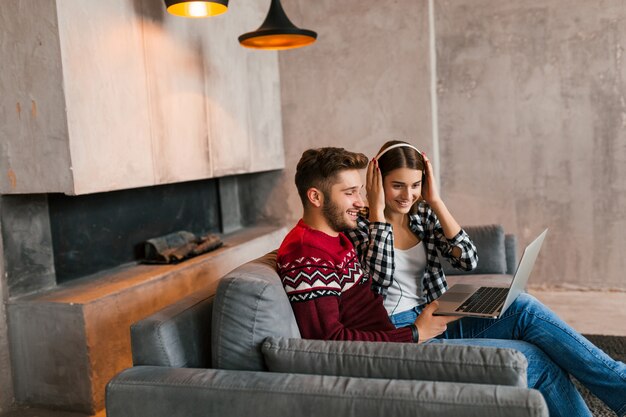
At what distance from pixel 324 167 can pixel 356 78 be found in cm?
306

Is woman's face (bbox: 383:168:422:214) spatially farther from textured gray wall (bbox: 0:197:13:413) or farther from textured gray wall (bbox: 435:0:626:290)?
textured gray wall (bbox: 435:0:626:290)

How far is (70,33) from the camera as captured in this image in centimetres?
294

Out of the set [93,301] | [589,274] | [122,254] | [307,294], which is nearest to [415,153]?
[307,294]

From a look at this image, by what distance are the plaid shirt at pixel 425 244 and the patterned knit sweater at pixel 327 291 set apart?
0.18m

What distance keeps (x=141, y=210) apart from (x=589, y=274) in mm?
3403

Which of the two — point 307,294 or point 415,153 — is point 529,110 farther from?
point 307,294

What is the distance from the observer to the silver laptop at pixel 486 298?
204 centimetres

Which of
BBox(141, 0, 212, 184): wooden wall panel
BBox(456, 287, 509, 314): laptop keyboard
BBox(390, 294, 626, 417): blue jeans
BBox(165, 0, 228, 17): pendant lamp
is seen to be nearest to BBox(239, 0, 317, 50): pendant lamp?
BBox(165, 0, 228, 17): pendant lamp

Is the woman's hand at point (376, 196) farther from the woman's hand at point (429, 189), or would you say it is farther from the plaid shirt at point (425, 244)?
the woman's hand at point (429, 189)

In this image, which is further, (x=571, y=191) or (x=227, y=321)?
(x=571, y=191)

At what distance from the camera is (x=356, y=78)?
5023mm

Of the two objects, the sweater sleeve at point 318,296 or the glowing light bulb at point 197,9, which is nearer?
the sweater sleeve at point 318,296

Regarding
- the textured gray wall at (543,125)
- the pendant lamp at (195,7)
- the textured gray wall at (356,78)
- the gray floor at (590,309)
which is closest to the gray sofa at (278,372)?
the pendant lamp at (195,7)

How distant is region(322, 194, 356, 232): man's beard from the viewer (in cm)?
211
